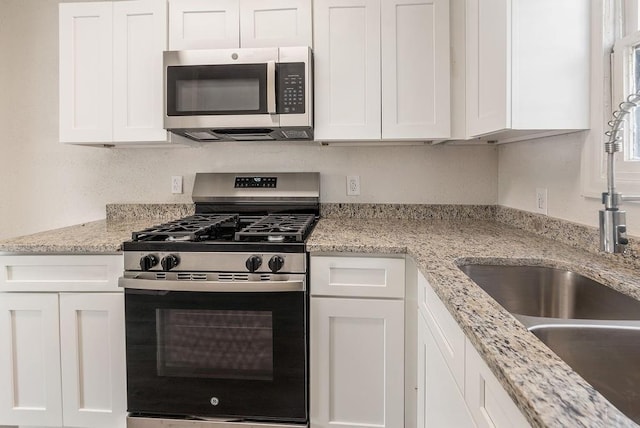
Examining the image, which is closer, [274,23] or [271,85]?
[271,85]

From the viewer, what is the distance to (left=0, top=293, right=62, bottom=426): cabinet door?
1696 mm

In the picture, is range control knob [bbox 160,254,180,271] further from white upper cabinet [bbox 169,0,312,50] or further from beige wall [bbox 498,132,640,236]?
beige wall [bbox 498,132,640,236]

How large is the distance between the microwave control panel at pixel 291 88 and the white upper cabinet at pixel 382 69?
13 centimetres

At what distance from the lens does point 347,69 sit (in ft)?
6.46

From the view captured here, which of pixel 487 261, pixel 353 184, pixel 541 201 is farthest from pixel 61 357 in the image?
pixel 541 201

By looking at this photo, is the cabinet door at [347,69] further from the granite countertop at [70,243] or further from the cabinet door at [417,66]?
the granite countertop at [70,243]

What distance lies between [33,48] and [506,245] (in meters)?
2.84

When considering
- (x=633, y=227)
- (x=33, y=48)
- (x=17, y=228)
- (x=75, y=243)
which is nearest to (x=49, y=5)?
(x=33, y=48)

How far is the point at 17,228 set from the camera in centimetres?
252

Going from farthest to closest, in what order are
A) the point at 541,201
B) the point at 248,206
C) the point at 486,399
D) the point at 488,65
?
the point at 248,206 → the point at 541,201 → the point at 488,65 → the point at 486,399

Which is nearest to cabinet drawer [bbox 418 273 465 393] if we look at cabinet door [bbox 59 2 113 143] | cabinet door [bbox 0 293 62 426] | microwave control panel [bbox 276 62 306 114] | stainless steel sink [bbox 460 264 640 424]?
stainless steel sink [bbox 460 264 640 424]

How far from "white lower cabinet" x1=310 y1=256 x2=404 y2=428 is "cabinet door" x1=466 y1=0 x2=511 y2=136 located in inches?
25.8

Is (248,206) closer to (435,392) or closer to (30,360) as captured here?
(30,360)

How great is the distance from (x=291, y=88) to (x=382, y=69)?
454 millimetres
